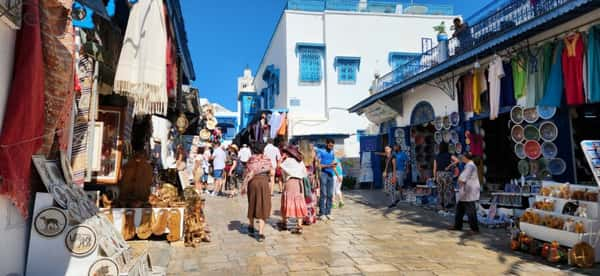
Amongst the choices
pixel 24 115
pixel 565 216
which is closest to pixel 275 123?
pixel 565 216

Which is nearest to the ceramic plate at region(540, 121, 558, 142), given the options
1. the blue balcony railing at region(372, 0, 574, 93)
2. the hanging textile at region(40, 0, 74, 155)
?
the blue balcony railing at region(372, 0, 574, 93)

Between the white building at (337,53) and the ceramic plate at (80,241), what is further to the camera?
the white building at (337,53)

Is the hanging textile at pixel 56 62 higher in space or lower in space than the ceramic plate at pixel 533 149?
higher

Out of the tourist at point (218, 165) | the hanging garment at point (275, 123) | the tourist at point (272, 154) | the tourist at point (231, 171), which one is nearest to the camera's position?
the tourist at point (272, 154)

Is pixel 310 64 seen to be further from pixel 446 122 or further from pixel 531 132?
pixel 531 132

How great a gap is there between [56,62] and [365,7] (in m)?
19.7

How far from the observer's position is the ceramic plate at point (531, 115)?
24.6ft

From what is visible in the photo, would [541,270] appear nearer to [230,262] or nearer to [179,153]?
[230,262]

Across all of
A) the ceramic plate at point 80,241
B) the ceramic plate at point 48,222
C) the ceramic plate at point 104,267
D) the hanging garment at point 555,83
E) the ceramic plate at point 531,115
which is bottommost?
the ceramic plate at point 104,267

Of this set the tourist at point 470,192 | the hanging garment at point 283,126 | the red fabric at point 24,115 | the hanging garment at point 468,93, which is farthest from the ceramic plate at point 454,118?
the red fabric at point 24,115

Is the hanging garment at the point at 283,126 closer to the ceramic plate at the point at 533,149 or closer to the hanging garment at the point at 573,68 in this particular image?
the ceramic plate at the point at 533,149

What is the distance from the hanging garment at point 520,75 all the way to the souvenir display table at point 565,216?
121 inches

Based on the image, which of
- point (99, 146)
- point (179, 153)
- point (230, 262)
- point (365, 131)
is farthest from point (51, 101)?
point (365, 131)

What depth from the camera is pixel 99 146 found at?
14.8 feet
